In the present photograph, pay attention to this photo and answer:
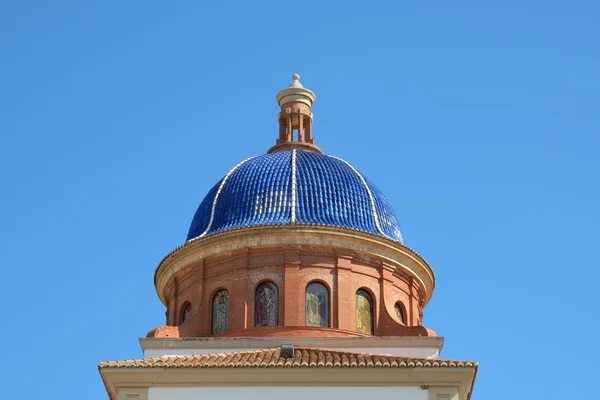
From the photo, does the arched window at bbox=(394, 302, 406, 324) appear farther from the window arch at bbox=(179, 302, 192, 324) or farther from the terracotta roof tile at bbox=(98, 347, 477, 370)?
the terracotta roof tile at bbox=(98, 347, 477, 370)

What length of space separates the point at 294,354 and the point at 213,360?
1.63 meters

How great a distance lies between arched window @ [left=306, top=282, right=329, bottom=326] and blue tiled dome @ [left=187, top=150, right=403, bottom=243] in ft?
5.14

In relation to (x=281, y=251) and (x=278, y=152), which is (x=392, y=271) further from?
(x=278, y=152)

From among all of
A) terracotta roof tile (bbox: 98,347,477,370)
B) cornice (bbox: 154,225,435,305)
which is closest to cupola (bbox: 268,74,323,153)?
cornice (bbox: 154,225,435,305)

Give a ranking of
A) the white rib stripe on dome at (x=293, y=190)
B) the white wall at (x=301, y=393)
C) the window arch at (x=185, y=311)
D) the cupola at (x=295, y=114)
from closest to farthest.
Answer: the white wall at (x=301, y=393)
the white rib stripe on dome at (x=293, y=190)
the window arch at (x=185, y=311)
the cupola at (x=295, y=114)

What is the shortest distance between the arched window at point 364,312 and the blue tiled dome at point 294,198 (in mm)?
1678

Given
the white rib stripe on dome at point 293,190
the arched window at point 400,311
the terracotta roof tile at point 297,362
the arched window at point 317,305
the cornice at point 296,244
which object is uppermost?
the white rib stripe on dome at point 293,190

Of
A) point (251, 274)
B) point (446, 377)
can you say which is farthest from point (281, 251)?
point (446, 377)

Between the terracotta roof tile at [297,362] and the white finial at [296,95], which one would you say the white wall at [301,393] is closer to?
the terracotta roof tile at [297,362]

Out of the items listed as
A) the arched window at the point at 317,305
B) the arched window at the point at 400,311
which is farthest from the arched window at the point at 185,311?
the arched window at the point at 400,311

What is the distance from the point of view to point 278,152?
101 feet

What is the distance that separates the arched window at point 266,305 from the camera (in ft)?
88.2

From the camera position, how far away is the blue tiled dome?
2833 centimetres

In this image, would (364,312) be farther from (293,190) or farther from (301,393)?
(301,393)
